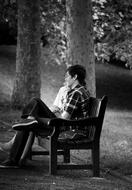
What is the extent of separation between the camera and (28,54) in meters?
21.1

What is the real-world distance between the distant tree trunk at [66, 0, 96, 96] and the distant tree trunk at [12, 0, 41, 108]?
6.06 m

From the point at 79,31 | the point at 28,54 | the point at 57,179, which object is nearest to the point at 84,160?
the point at 57,179

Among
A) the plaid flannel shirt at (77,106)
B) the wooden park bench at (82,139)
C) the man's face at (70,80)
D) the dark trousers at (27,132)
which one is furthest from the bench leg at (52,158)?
the man's face at (70,80)

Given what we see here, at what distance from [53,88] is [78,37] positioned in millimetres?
14627

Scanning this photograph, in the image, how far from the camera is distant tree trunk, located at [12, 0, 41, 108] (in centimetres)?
2089

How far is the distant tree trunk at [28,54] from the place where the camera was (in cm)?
2089

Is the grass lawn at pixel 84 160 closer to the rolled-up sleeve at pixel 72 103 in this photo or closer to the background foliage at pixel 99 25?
the rolled-up sleeve at pixel 72 103

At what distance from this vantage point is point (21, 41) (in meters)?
21.2

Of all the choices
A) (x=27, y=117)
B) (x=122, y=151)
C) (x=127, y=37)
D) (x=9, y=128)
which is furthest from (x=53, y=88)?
(x=27, y=117)

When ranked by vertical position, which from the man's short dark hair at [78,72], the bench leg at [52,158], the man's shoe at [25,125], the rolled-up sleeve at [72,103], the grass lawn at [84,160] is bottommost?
the grass lawn at [84,160]

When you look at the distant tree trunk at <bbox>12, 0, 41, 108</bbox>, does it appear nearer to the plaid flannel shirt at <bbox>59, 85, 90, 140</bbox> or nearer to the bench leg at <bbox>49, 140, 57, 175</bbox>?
the plaid flannel shirt at <bbox>59, 85, 90, 140</bbox>

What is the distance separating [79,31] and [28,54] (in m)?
6.45

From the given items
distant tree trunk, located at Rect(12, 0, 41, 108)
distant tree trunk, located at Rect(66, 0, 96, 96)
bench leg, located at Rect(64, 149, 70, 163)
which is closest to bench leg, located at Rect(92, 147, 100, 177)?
bench leg, located at Rect(64, 149, 70, 163)

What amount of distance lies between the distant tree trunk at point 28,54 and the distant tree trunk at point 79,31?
606 centimetres
